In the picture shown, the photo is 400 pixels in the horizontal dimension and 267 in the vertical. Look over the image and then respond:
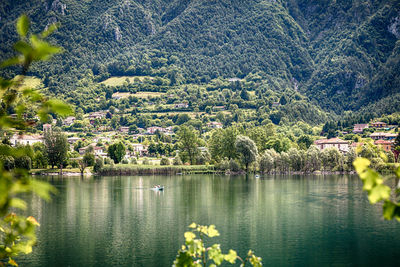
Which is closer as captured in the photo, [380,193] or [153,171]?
[380,193]

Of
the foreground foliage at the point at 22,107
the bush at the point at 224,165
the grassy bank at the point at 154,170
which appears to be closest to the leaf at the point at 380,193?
the foreground foliage at the point at 22,107

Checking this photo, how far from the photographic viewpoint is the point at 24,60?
105 inches

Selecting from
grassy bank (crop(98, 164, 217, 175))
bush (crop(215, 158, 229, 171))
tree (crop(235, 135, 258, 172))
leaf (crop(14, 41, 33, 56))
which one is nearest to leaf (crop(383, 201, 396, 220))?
leaf (crop(14, 41, 33, 56))

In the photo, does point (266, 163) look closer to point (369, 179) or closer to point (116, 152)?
point (116, 152)

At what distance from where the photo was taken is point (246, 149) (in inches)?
3964

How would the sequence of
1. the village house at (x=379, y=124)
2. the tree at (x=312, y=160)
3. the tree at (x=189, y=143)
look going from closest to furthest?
the tree at (x=312, y=160)
the tree at (x=189, y=143)
the village house at (x=379, y=124)

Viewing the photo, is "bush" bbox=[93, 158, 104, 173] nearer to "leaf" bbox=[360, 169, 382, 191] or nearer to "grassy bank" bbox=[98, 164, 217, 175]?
"grassy bank" bbox=[98, 164, 217, 175]

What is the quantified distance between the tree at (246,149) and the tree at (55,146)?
136ft

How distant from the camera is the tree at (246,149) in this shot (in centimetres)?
9985

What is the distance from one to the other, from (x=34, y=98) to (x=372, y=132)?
17271cm

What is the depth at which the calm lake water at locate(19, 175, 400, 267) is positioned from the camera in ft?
99.1

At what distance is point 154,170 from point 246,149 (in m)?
24.5

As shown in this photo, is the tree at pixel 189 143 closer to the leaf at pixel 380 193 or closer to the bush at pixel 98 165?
the bush at pixel 98 165

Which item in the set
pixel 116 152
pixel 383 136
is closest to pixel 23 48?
pixel 116 152
